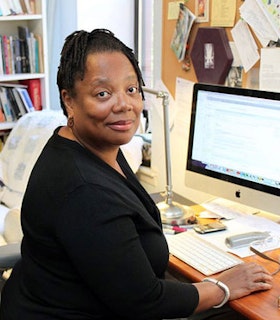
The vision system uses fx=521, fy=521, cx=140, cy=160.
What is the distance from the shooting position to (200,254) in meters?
1.49

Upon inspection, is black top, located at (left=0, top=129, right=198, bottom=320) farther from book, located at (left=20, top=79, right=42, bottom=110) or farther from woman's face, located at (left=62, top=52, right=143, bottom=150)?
book, located at (left=20, top=79, right=42, bottom=110)

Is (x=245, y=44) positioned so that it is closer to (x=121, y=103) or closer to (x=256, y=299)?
(x=121, y=103)

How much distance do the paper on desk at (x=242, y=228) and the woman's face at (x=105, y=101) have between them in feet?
1.76

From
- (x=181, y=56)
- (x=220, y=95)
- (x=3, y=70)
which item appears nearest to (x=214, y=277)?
(x=220, y=95)

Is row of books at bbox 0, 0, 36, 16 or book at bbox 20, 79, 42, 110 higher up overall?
row of books at bbox 0, 0, 36, 16

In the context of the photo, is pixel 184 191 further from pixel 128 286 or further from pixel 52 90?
pixel 52 90

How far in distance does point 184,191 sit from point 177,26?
0.68 meters

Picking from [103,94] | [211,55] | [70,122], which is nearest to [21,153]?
[211,55]

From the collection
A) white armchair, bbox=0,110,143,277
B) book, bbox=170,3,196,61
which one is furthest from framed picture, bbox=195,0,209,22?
white armchair, bbox=0,110,143,277

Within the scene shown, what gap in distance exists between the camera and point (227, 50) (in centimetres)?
186

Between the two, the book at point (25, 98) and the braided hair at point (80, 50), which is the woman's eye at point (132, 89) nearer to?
the braided hair at point (80, 50)

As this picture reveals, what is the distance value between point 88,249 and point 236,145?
30.9 inches

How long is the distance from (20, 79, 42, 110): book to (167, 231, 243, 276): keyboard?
1.72 meters

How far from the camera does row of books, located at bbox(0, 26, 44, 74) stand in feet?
9.62
